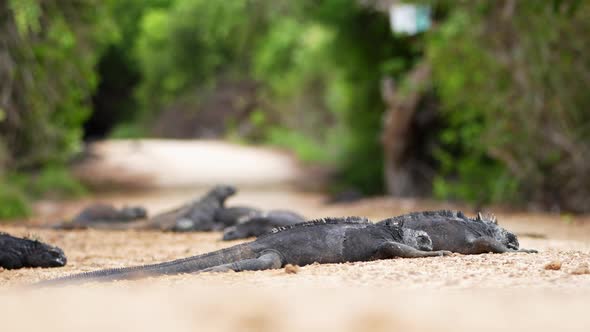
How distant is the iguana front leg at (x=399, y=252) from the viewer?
22.8ft

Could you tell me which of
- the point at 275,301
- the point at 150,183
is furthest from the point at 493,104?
the point at 275,301

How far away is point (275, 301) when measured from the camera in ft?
15.3

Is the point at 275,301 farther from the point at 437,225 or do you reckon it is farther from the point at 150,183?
the point at 150,183

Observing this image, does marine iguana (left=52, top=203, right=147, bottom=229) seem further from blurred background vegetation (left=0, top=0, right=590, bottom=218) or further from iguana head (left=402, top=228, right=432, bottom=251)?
iguana head (left=402, top=228, right=432, bottom=251)

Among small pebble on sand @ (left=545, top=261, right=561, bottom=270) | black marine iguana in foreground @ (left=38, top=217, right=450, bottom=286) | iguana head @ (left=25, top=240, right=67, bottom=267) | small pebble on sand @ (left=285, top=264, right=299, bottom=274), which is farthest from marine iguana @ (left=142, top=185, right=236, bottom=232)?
small pebble on sand @ (left=545, top=261, right=561, bottom=270)

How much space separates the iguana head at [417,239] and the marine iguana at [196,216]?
5275mm

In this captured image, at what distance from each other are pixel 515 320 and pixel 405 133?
1884 cm

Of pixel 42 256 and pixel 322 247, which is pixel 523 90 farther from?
pixel 42 256

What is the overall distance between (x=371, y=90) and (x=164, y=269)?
19.4m

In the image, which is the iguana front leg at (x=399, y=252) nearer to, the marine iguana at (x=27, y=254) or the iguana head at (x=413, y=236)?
the iguana head at (x=413, y=236)

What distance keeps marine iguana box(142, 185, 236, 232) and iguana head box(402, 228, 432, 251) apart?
5.28m

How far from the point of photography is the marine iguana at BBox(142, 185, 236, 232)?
12094 mm

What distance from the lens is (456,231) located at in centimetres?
737

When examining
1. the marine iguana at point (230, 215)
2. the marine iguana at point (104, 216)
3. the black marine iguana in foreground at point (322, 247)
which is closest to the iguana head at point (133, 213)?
the marine iguana at point (104, 216)
